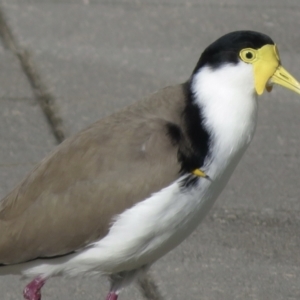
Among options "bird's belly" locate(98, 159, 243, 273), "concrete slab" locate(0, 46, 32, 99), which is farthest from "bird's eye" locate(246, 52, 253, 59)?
"concrete slab" locate(0, 46, 32, 99)

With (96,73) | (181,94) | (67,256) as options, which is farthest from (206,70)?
(96,73)

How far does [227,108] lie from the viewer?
4.60 metres

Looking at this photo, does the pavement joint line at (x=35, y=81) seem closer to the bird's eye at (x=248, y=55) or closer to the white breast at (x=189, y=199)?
the white breast at (x=189, y=199)

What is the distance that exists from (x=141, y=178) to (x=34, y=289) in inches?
30.2

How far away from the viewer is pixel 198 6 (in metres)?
9.59

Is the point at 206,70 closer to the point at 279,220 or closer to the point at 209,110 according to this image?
the point at 209,110

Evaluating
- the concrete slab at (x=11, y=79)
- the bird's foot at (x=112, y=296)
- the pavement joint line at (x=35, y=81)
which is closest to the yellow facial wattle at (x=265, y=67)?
the bird's foot at (x=112, y=296)

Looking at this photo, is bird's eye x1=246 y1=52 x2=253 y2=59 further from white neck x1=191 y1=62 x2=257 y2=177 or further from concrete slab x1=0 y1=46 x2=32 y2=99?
concrete slab x1=0 y1=46 x2=32 y2=99

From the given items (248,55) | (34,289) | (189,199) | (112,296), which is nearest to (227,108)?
(248,55)

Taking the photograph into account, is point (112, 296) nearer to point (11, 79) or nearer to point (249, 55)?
point (249, 55)

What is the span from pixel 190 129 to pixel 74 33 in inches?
171

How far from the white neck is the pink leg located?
3.25ft

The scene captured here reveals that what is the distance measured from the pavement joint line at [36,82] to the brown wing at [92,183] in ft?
7.26

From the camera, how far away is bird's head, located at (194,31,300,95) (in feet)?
15.3
